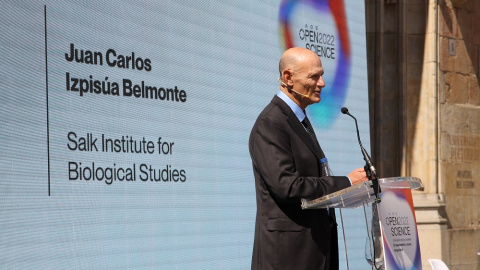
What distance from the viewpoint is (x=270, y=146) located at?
296cm

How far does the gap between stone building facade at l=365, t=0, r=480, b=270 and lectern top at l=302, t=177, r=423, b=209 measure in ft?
19.6

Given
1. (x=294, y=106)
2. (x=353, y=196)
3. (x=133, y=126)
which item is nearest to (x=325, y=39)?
(x=133, y=126)

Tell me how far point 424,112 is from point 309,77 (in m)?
6.21

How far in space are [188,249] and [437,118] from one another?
214 inches

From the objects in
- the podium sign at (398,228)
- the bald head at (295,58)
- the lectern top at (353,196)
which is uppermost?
the bald head at (295,58)

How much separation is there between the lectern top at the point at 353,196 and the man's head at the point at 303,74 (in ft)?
1.44

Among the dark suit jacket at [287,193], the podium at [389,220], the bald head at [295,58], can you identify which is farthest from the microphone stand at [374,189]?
the bald head at [295,58]

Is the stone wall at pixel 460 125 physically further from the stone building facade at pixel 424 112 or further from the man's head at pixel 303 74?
the man's head at pixel 303 74

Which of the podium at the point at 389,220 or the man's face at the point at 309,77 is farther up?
the man's face at the point at 309,77

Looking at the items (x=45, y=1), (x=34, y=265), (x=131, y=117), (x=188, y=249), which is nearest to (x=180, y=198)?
(x=188, y=249)

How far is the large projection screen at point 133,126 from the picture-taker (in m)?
3.56

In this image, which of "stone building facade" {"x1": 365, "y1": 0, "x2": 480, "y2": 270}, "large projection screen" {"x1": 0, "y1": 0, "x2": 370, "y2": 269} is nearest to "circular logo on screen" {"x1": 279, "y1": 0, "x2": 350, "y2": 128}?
"large projection screen" {"x1": 0, "y1": 0, "x2": 370, "y2": 269}

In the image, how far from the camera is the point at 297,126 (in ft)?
10.1

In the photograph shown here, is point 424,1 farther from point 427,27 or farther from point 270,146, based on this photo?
point 270,146
